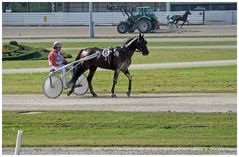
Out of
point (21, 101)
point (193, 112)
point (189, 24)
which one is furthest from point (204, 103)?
point (189, 24)

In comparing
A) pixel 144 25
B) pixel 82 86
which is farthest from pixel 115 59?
pixel 144 25

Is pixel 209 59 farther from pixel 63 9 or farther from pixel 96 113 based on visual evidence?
pixel 63 9

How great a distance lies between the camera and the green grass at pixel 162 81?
24.8 meters

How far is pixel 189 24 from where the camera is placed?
76.6m

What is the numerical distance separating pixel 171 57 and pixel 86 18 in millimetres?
39712

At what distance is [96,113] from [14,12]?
206 ft

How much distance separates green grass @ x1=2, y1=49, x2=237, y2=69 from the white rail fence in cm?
3419

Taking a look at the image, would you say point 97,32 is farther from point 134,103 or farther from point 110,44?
point 134,103

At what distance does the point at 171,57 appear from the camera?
1486 inches

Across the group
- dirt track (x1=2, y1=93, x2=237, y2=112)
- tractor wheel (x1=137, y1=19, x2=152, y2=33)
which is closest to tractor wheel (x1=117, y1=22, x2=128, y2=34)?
tractor wheel (x1=137, y1=19, x2=152, y2=33)

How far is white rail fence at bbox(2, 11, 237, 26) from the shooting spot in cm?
7656

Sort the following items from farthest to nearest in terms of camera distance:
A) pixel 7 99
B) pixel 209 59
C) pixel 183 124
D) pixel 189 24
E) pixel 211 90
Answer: pixel 189 24 → pixel 209 59 → pixel 211 90 → pixel 7 99 → pixel 183 124

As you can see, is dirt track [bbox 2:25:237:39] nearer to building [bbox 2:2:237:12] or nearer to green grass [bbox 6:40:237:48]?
building [bbox 2:2:237:12]

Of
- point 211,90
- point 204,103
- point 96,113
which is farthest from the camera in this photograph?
point 211,90
